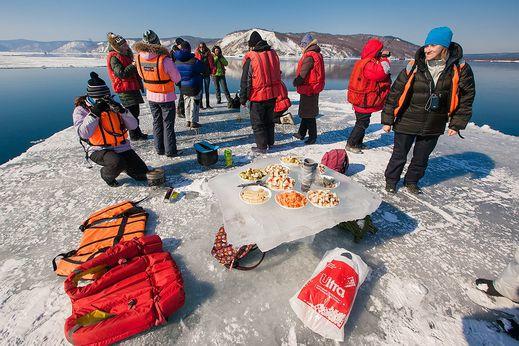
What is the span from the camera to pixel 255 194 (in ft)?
8.04

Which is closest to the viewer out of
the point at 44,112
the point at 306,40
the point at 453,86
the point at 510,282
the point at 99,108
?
the point at 510,282

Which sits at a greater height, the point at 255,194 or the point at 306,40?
the point at 306,40

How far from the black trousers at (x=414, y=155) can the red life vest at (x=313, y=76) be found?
2179mm

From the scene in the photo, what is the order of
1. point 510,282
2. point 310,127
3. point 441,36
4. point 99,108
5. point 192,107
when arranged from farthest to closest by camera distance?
point 192,107, point 310,127, point 99,108, point 441,36, point 510,282

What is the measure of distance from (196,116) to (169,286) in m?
5.59

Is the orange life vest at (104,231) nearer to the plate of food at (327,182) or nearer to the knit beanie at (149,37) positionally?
the plate of food at (327,182)

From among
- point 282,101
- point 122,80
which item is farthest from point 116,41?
point 282,101

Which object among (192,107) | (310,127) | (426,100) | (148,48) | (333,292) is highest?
(148,48)

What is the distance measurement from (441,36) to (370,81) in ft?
5.85

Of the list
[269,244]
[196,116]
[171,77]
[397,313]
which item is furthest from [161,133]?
[397,313]

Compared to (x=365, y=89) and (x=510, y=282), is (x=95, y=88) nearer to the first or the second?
(x=365, y=89)

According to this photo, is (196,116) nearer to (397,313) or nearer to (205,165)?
(205,165)

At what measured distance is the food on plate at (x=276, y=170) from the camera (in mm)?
2800

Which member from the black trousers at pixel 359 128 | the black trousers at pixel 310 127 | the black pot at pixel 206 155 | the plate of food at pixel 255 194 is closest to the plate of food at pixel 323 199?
the plate of food at pixel 255 194
